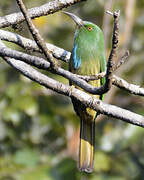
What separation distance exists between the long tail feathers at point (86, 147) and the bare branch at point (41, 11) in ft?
2.86

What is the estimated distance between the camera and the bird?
344cm

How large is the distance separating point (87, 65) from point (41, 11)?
2.14ft

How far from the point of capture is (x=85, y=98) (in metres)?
2.67

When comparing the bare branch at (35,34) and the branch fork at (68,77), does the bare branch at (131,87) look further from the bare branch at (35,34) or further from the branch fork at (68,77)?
the bare branch at (35,34)

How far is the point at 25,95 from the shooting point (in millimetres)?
4305

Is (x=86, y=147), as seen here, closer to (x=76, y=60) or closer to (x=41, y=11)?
(x=76, y=60)

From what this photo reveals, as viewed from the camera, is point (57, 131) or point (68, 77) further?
point (57, 131)

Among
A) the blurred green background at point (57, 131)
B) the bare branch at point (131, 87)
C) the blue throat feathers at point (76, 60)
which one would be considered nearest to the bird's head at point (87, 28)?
the blue throat feathers at point (76, 60)

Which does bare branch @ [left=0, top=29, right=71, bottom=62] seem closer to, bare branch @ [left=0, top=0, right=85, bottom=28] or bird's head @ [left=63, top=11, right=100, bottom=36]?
bare branch @ [left=0, top=0, right=85, bottom=28]

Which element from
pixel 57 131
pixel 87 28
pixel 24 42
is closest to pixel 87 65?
pixel 87 28

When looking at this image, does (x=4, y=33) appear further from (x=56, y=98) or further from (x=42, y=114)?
(x=56, y=98)

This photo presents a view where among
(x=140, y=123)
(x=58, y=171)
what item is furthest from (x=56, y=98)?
(x=140, y=123)

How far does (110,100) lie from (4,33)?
2.14 m

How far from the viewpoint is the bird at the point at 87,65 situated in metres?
3.44
